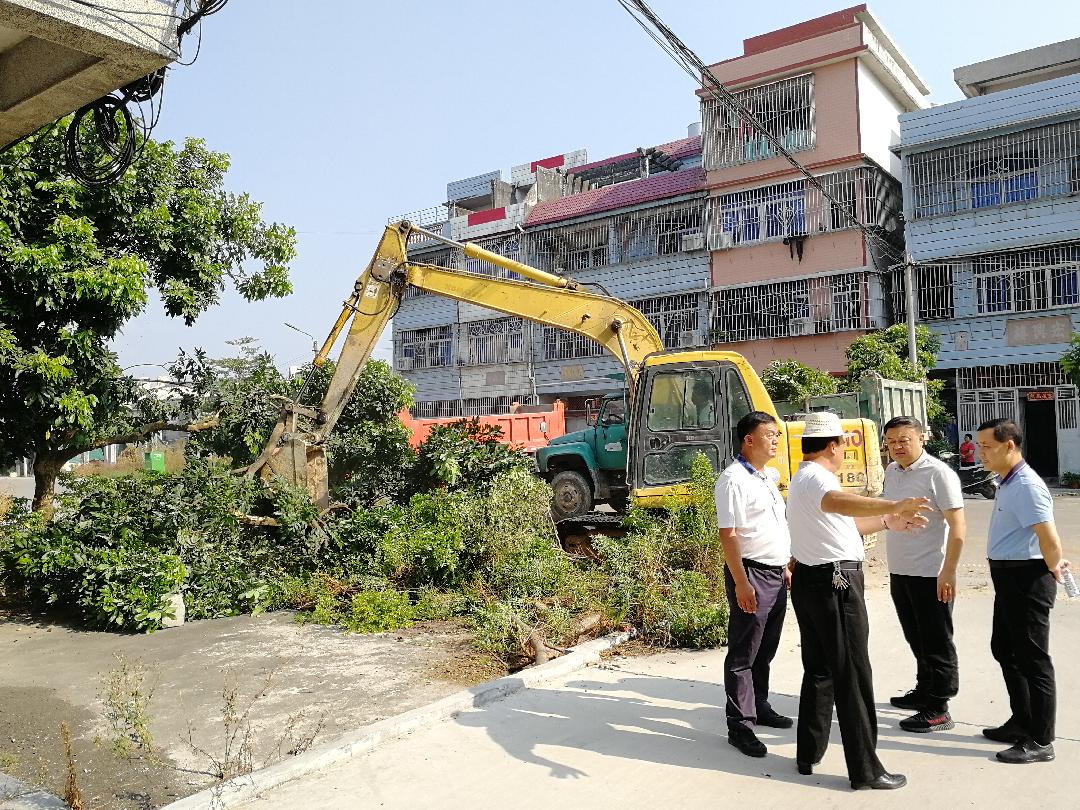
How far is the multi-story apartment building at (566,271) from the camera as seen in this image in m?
30.6

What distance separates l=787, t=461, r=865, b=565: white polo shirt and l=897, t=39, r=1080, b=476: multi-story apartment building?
23.0m

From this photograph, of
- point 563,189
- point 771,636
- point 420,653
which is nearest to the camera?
point 771,636

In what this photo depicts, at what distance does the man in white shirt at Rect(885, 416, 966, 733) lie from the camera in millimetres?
5027

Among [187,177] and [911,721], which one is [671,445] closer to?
[911,721]

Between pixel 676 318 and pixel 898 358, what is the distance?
960 centimetres

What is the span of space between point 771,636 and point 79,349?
7.98m

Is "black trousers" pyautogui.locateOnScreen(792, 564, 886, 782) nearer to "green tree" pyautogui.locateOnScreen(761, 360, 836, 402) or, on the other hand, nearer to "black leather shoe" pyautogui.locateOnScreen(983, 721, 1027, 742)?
"black leather shoe" pyautogui.locateOnScreen(983, 721, 1027, 742)

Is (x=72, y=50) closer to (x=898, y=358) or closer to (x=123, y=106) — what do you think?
(x=123, y=106)

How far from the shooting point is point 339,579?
9570mm

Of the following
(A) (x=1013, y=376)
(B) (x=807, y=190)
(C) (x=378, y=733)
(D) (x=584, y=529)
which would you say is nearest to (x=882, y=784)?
(C) (x=378, y=733)

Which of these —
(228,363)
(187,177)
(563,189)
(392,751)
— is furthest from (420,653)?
(563,189)

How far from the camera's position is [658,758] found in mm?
4734

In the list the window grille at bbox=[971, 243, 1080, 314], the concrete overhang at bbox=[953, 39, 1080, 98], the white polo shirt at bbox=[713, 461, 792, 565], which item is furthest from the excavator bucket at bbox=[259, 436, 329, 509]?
the concrete overhang at bbox=[953, 39, 1080, 98]

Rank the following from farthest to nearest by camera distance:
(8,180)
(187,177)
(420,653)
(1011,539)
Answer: (187,177) → (8,180) → (420,653) → (1011,539)
